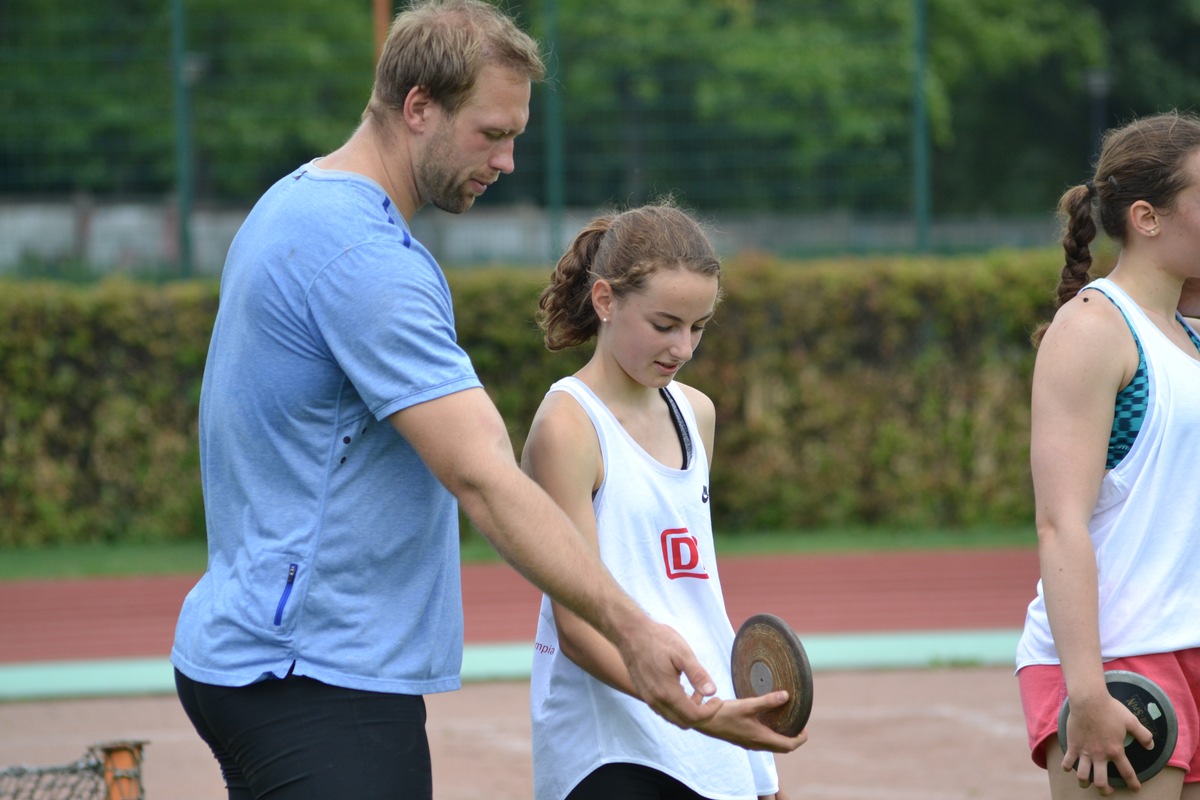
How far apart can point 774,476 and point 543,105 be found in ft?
14.0

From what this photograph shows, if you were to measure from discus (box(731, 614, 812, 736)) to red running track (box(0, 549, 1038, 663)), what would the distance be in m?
6.00

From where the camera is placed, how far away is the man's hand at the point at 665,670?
7.69 feet

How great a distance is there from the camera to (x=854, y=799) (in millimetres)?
5305

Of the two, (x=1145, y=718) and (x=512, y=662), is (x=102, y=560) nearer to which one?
(x=512, y=662)

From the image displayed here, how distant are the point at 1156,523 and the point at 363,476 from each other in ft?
4.90

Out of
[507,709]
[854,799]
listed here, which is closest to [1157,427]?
[854,799]

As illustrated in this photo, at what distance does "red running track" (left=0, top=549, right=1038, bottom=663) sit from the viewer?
343 inches

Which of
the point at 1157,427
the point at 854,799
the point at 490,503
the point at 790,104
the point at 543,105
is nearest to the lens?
the point at 490,503

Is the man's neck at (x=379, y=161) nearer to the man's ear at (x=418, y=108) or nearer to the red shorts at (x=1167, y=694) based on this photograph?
the man's ear at (x=418, y=108)

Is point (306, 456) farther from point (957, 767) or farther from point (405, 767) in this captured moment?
point (957, 767)

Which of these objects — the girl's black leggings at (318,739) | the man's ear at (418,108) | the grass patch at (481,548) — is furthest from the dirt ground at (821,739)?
the grass patch at (481,548)

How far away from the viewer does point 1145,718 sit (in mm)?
2609

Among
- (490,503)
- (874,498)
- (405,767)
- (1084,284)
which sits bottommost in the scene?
(874,498)

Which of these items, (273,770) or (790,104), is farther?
(790,104)
